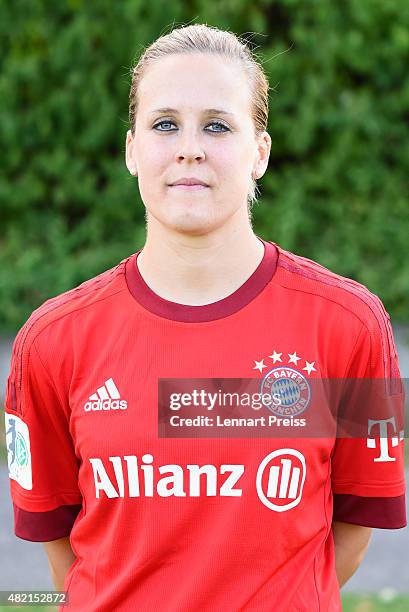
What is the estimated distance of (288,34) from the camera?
7.89m

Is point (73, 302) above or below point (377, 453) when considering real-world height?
above

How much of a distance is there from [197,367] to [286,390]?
0.19 metres

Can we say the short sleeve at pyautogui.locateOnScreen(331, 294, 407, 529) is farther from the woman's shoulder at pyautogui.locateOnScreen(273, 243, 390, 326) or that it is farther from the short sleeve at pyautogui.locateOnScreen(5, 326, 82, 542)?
the short sleeve at pyautogui.locateOnScreen(5, 326, 82, 542)

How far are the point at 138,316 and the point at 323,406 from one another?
0.43m

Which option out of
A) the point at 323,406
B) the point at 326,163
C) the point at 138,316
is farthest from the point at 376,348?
the point at 326,163

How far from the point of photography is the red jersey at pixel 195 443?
205 cm

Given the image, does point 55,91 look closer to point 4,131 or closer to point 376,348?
point 4,131

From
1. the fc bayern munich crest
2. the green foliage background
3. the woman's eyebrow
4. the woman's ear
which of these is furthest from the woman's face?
the green foliage background

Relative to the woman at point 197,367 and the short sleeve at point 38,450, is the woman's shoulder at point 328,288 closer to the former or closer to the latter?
the woman at point 197,367

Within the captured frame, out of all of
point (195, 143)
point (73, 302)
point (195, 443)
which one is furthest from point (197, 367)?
point (195, 143)

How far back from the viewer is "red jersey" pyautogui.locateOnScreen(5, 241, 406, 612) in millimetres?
2049

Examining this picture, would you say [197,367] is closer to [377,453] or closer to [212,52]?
[377,453]

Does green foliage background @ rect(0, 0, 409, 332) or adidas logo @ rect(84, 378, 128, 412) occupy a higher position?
green foliage background @ rect(0, 0, 409, 332)

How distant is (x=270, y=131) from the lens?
26.1ft
